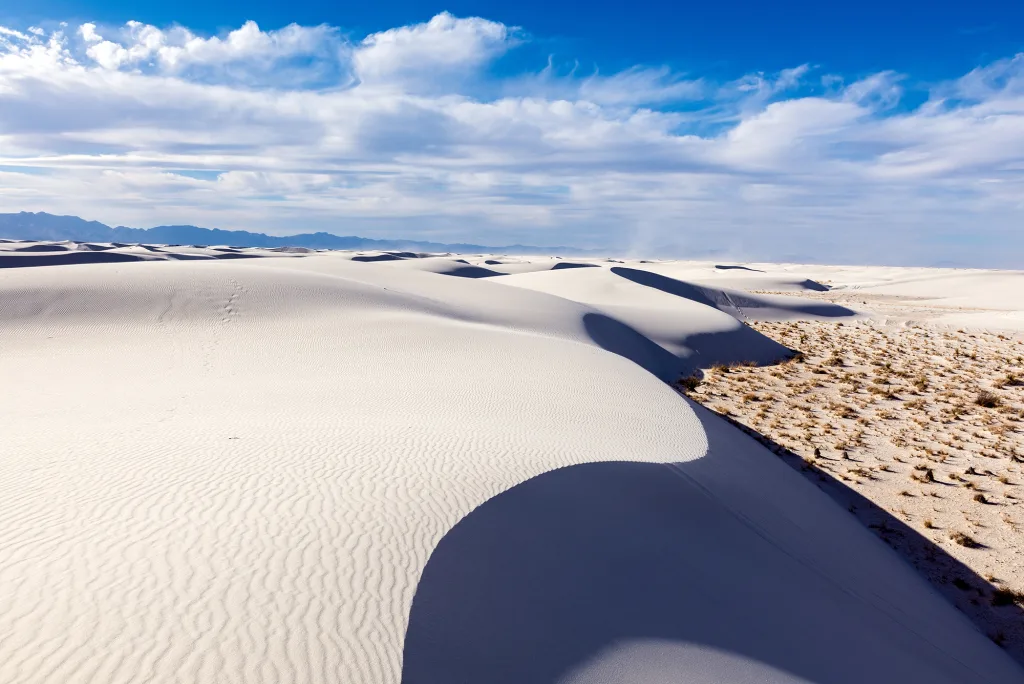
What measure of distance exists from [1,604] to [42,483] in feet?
7.61

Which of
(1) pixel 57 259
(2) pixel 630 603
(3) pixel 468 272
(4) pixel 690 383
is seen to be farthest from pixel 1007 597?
(3) pixel 468 272

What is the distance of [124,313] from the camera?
15352 mm

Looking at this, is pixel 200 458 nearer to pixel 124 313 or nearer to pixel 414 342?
pixel 414 342

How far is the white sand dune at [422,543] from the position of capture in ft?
10.3

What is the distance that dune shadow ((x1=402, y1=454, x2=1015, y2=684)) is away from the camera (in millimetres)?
3543

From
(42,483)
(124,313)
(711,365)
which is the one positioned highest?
(42,483)

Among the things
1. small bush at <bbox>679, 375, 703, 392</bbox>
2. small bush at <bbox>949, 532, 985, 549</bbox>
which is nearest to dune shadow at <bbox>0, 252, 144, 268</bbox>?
small bush at <bbox>679, 375, 703, 392</bbox>

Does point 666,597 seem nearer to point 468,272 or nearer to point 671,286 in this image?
point 671,286

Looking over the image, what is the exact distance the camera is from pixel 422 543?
411 cm

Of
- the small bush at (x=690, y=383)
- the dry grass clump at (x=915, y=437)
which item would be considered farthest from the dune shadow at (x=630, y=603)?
the small bush at (x=690, y=383)

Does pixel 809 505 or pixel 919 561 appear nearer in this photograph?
pixel 919 561

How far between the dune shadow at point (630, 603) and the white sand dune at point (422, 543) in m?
0.02

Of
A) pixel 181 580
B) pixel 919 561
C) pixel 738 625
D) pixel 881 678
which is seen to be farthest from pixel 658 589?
pixel 919 561

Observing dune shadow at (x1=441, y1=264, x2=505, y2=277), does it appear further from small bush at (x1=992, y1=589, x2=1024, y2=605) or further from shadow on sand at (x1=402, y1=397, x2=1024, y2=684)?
small bush at (x1=992, y1=589, x2=1024, y2=605)
